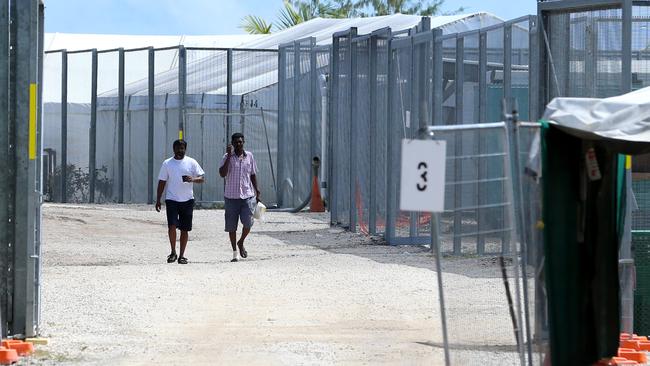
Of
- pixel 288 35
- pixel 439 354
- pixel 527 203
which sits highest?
pixel 288 35

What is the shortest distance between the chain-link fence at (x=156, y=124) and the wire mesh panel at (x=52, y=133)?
1.0 inches

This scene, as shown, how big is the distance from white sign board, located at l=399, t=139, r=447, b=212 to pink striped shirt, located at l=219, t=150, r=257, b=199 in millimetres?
10590

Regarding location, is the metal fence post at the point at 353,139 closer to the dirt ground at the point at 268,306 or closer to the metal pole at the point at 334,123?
the metal pole at the point at 334,123

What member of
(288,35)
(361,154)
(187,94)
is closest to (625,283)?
(361,154)

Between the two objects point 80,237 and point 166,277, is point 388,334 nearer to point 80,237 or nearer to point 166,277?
point 166,277

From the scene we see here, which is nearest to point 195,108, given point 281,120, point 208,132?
point 208,132

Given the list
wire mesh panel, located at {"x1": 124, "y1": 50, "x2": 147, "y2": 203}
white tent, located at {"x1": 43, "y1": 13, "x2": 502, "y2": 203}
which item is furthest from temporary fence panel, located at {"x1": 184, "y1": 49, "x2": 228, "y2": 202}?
wire mesh panel, located at {"x1": 124, "y1": 50, "x2": 147, "y2": 203}

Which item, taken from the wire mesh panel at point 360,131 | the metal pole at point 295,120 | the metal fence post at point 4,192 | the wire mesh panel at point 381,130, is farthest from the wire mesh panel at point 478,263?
the metal pole at point 295,120

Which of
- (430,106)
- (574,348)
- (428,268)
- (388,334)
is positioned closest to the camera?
(574,348)

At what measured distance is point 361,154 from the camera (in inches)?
899

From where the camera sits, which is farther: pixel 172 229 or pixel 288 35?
pixel 288 35

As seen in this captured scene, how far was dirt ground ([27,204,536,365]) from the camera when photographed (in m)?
10.1

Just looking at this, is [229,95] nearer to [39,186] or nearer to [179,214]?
[179,214]

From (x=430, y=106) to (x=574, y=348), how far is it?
10819 mm
